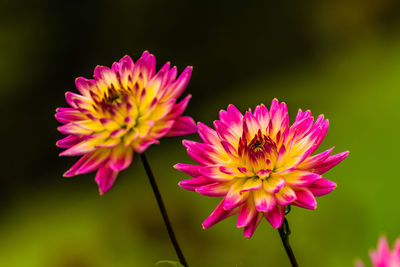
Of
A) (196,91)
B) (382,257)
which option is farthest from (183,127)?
(196,91)

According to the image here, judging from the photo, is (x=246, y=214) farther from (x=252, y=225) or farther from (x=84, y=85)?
(x=84, y=85)

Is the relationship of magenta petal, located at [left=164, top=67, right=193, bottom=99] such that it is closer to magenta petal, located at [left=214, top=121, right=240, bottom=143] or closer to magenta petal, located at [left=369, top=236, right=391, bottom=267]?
magenta petal, located at [left=214, top=121, right=240, bottom=143]

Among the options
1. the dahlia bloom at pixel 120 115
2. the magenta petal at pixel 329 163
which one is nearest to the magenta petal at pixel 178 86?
the dahlia bloom at pixel 120 115

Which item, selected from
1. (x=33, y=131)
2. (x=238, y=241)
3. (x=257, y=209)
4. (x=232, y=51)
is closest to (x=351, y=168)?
(x=238, y=241)

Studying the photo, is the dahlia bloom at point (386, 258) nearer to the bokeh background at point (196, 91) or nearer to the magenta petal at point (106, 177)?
the magenta petal at point (106, 177)

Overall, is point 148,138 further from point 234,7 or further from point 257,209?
point 234,7
